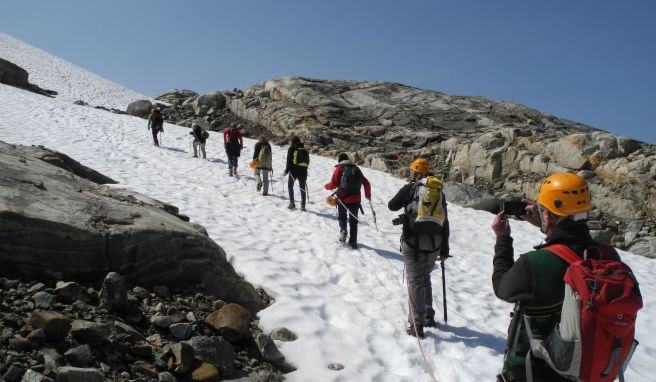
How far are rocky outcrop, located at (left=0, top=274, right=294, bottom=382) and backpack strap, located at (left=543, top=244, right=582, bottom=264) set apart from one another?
3.27 meters

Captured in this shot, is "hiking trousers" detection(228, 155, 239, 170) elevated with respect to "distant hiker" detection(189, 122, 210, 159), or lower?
lower

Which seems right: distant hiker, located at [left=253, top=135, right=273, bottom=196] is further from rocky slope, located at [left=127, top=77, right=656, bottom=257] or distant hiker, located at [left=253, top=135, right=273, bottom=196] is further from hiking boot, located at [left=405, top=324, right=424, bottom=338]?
hiking boot, located at [left=405, top=324, right=424, bottom=338]

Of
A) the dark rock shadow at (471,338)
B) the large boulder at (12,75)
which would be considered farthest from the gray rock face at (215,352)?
the large boulder at (12,75)

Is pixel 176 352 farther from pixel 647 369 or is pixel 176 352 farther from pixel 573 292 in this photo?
pixel 647 369

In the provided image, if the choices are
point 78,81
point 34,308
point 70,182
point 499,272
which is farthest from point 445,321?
point 78,81

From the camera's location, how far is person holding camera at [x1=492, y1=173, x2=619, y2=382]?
301 centimetres

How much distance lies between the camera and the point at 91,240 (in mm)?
5426

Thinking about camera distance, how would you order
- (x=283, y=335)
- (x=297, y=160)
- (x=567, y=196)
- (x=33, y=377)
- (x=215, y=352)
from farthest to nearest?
(x=297, y=160), (x=283, y=335), (x=215, y=352), (x=33, y=377), (x=567, y=196)

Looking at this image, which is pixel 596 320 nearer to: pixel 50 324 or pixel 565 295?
pixel 565 295

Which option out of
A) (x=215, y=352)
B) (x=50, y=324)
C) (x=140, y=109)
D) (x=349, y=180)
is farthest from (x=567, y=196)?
(x=140, y=109)

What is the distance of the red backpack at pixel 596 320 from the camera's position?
266 centimetres

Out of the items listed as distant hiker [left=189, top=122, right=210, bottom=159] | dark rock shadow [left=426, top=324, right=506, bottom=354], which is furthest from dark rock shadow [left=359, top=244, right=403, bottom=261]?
distant hiker [left=189, top=122, right=210, bottom=159]

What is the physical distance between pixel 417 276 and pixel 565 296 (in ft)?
12.9

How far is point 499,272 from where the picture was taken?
3461 millimetres
